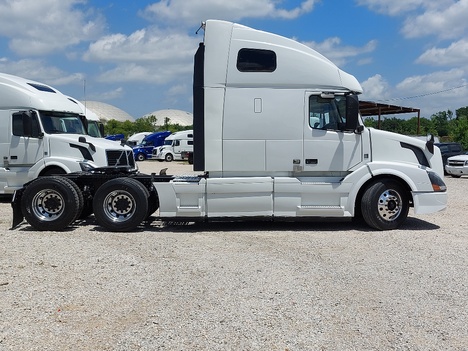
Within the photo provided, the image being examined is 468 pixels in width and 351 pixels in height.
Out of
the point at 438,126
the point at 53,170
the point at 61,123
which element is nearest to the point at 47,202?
the point at 53,170

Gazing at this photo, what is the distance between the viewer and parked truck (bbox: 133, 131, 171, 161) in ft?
153

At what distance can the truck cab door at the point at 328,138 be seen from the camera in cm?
988

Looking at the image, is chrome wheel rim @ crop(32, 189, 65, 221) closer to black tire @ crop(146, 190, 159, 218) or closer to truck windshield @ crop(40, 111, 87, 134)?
black tire @ crop(146, 190, 159, 218)

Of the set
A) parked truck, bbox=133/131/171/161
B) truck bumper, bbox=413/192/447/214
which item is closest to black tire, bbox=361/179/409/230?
truck bumper, bbox=413/192/447/214

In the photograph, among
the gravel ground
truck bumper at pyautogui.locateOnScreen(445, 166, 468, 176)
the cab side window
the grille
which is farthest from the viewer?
truck bumper at pyautogui.locateOnScreen(445, 166, 468, 176)

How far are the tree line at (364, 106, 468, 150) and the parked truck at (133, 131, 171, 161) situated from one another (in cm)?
2132

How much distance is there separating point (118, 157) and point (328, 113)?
677 centimetres

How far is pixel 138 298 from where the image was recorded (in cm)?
573

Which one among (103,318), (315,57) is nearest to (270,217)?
(315,57)

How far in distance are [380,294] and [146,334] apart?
2.81 m

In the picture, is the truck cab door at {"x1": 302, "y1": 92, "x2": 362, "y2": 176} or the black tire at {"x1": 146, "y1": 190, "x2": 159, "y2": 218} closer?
the truck cab door at {"x1": 302, "y1": 92, "x2": 362, "y2": 176}

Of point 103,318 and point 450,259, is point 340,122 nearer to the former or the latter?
point 450,259

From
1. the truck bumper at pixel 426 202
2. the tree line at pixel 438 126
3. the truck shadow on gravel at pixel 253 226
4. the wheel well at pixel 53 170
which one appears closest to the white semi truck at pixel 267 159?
the truck bumper at pixel 426 202

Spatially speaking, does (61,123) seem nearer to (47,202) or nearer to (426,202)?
(47,202)
